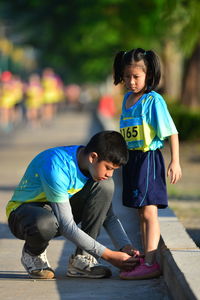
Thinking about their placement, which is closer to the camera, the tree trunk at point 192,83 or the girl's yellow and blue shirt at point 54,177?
the girl's yellow and blue shirt at point 54,177

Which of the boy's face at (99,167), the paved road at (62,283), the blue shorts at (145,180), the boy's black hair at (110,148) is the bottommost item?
the paved road at (62,283)

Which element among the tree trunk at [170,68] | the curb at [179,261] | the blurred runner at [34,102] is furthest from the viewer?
the tree trunk at [170,68]

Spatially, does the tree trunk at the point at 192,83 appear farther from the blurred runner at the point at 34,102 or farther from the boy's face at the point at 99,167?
the boy's face at the point at 99,167

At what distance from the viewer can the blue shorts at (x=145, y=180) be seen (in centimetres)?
663

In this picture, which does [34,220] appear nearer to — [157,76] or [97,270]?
[97,270]

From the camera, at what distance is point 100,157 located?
6.02m

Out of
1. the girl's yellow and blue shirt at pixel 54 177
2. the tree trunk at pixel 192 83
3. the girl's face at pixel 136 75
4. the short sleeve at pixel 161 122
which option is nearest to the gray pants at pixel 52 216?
the girl's yellow and blue shirt at pixel 54 177

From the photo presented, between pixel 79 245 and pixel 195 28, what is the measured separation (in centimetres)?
989

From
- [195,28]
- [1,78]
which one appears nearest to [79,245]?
[195,28]

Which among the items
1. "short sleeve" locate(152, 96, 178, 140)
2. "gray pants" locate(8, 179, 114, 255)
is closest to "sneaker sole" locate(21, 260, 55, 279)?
"gray pants" locate(8, 179, 114, 255)

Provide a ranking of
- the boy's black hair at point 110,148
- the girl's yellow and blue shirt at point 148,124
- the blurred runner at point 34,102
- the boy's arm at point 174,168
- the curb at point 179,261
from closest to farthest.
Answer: the curb at point 179,261
the boy's black hair at point 110,148
the boy's arm at point 174,168
the girl's yellow and blue shirt at point 148,124
the blurred runner at point 34,102

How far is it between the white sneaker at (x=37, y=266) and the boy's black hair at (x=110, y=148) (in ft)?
2.98

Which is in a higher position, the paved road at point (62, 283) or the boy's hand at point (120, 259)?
the boy's hand at point (120, 259)

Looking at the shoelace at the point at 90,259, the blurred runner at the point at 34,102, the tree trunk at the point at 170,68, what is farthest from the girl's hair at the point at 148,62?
the tree trunk at the point at 170,68
